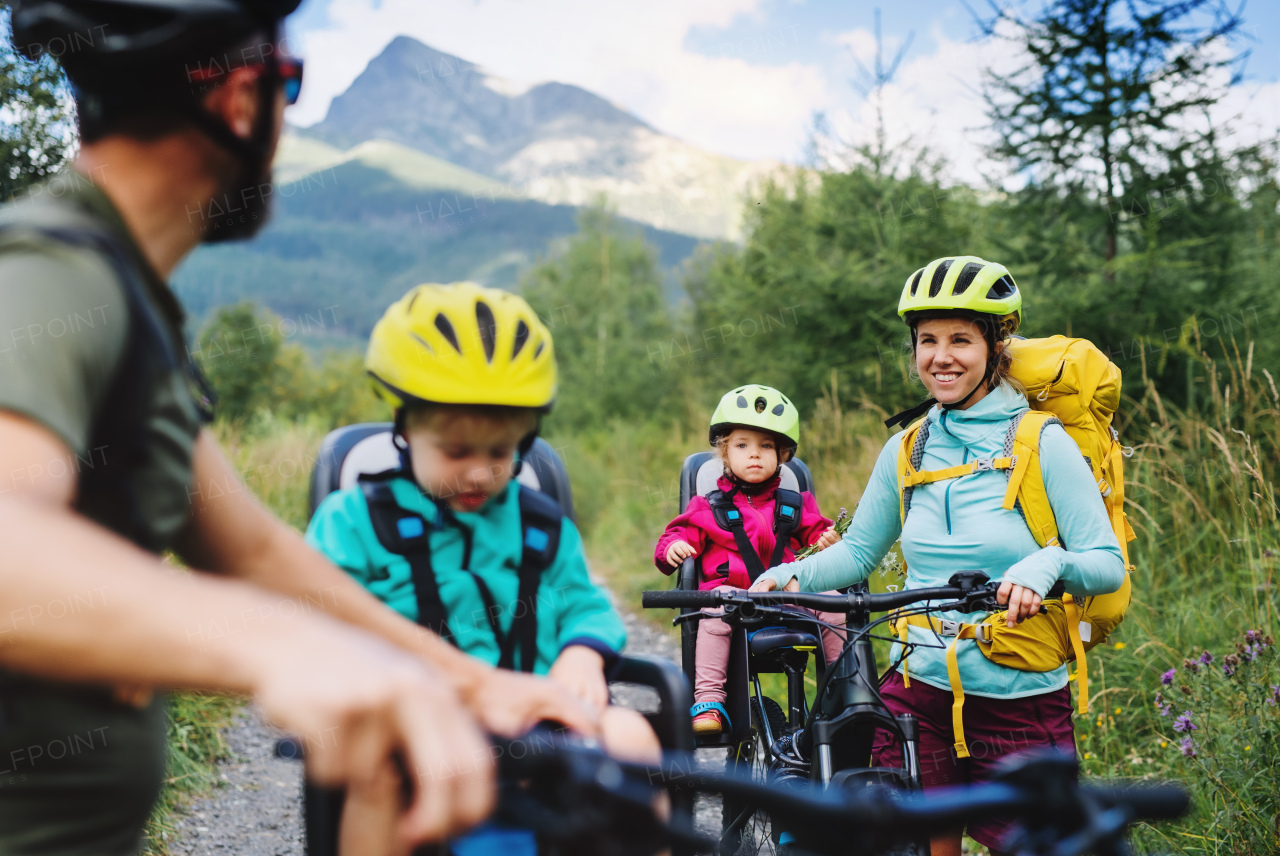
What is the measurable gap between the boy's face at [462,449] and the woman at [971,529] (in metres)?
1.49

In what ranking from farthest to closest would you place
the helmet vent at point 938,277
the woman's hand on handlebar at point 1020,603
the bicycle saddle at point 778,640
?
1. the bicycle saddle at point 778,640
2. the helmet vent at point 938,277
3. the woman's hand on handlebar at point 1020,603

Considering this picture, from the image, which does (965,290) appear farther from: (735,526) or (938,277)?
(735,526)

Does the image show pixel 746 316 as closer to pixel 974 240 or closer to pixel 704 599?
pixel 974 240

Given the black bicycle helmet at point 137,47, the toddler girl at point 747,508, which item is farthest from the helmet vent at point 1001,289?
the black bicycle helmet at point 137,47

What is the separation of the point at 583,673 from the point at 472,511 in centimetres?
43

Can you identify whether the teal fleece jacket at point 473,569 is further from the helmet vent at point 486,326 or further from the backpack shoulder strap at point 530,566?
the helmet vent at point 486,326

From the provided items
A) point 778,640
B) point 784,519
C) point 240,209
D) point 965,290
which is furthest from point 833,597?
point 240,209

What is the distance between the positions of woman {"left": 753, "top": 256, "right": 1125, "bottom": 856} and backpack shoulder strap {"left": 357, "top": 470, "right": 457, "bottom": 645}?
1.44m

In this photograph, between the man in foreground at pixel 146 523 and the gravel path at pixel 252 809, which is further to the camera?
the gravel path at pixel 252 809

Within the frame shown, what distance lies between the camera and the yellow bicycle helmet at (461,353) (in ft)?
4.99

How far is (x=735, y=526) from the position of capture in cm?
409

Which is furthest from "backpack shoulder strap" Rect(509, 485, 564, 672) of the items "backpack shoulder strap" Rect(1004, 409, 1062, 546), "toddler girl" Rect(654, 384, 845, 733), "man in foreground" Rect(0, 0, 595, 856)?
"toddler girl" Rect(654, 384, 845, 733)

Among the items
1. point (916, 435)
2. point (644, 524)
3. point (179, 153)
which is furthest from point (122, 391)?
point (644, 524)

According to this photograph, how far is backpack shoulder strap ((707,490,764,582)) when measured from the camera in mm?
3996
